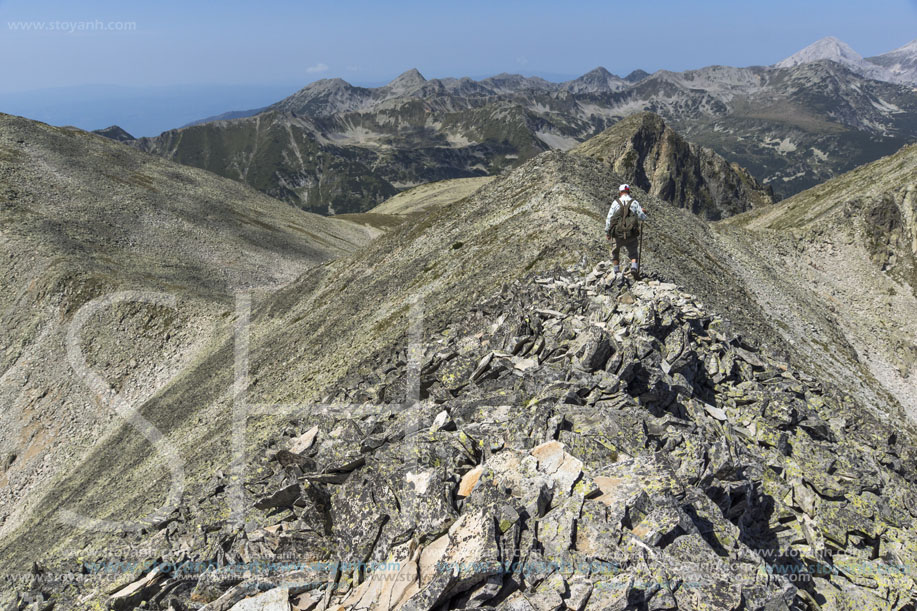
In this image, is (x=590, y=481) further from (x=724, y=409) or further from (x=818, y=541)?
(x=724, y=409)

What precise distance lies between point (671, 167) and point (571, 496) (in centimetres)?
17154

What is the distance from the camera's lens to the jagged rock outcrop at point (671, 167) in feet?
499

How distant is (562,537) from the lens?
29.8 feet

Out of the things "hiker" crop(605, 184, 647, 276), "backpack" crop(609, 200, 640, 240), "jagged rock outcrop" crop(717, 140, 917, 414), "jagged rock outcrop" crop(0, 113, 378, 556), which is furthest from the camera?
"jagged rock outcrop" crop(717, 140, 917, 414)

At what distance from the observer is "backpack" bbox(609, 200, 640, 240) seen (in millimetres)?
23484

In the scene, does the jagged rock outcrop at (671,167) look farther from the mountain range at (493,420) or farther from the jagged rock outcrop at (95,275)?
the jagged rock outcrop at (95,275)

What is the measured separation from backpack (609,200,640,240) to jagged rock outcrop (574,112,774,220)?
133247 millimetres

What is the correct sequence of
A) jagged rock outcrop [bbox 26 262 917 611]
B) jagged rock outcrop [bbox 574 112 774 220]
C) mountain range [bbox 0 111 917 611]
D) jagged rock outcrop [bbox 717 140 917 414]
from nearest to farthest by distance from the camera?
jagged rock outcrop [bbox 26 262 917 611], mountain range [bbox 0 111 917 611], jagged rock outcrop [bbox 717 140 917 414], jagged rock outcrop [bbox 574 112 774 220]

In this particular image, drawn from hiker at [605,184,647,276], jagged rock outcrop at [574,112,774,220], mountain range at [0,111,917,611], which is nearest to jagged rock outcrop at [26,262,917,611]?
mountain range at [0,111,917,611]

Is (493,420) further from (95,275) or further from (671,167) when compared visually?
(671,167)

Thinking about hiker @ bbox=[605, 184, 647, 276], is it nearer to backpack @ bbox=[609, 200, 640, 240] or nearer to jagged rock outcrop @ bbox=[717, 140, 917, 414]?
backpack @ bbox=[609, 200, 640, 240]

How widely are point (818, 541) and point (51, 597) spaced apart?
21.4 m

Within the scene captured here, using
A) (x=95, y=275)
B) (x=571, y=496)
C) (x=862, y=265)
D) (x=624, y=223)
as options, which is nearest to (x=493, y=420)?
(x=571, y=496)

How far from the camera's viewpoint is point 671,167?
159 m
